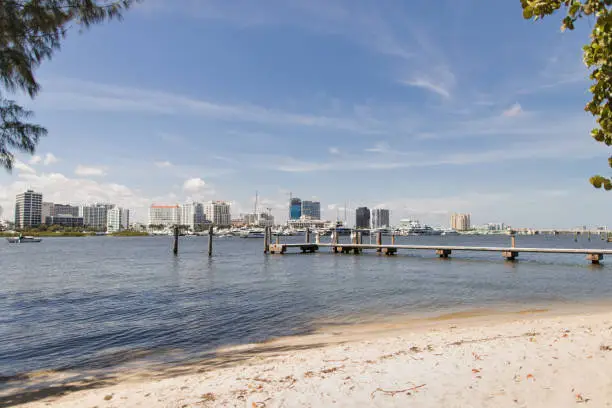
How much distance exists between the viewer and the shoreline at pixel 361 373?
5742 millimetres

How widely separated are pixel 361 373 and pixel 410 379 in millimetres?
924

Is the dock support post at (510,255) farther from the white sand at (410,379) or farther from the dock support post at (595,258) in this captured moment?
the white sand at (410,379)

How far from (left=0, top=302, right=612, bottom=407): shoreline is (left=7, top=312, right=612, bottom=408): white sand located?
0.8 inches

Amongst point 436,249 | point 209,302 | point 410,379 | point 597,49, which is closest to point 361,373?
point 410,379

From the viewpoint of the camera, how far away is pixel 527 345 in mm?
8117

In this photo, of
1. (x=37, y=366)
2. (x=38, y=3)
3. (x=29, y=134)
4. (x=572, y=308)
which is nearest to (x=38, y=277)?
(x=37, y=366)

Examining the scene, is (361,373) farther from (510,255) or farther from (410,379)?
(510,255)

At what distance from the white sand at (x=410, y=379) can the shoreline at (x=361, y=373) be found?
0.07 feet

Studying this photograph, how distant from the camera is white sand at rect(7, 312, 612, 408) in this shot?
18.1 feet

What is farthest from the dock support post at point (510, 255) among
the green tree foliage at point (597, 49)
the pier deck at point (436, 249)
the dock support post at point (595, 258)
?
the green tree foliage at point (597, 49)

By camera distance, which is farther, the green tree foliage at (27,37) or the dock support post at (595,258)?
the dock support post at (595,258)

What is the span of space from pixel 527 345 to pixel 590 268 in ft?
115

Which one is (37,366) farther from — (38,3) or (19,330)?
(38,3)

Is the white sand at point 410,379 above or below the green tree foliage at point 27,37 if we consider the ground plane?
below
